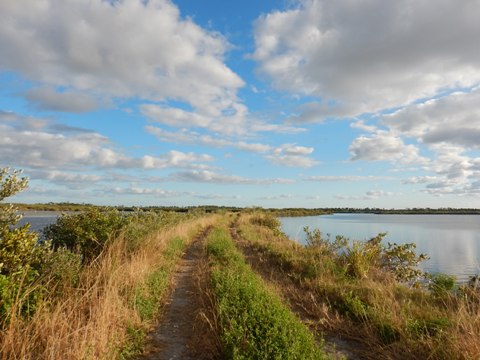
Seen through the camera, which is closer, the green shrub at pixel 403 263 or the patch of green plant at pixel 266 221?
the green shrub at pixel 403 263

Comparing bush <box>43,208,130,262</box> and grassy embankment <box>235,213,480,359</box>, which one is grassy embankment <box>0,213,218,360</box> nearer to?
bush <box>43,208,130,262</box>

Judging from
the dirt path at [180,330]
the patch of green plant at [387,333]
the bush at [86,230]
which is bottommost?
the dirt path at [180,330]

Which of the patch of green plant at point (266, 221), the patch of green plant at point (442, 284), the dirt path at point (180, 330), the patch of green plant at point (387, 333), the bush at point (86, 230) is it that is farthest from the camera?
the patch of green plant at point (266, 221)

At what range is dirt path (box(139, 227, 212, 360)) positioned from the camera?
545 cm

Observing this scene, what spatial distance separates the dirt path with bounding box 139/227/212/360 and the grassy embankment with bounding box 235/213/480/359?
2254mm

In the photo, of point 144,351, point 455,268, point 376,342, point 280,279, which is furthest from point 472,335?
point 455,268

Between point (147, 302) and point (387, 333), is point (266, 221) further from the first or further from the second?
point (387, 333)

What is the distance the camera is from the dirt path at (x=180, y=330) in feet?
17.9

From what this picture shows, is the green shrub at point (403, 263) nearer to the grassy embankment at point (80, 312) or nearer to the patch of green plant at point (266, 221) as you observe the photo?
the grassy embankment at point (80, 312)

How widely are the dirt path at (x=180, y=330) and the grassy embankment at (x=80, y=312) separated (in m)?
0.22

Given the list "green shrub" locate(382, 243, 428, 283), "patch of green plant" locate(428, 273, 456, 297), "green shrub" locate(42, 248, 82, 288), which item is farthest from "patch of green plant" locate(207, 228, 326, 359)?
"green shrub" locate(382, 243, 428, 283)

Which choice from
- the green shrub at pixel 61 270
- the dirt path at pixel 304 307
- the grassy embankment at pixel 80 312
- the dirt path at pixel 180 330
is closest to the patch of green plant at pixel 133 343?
the grassy embankment at pixel 80 312

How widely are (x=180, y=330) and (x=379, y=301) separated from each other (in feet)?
12.8

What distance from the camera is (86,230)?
11.5 metres
